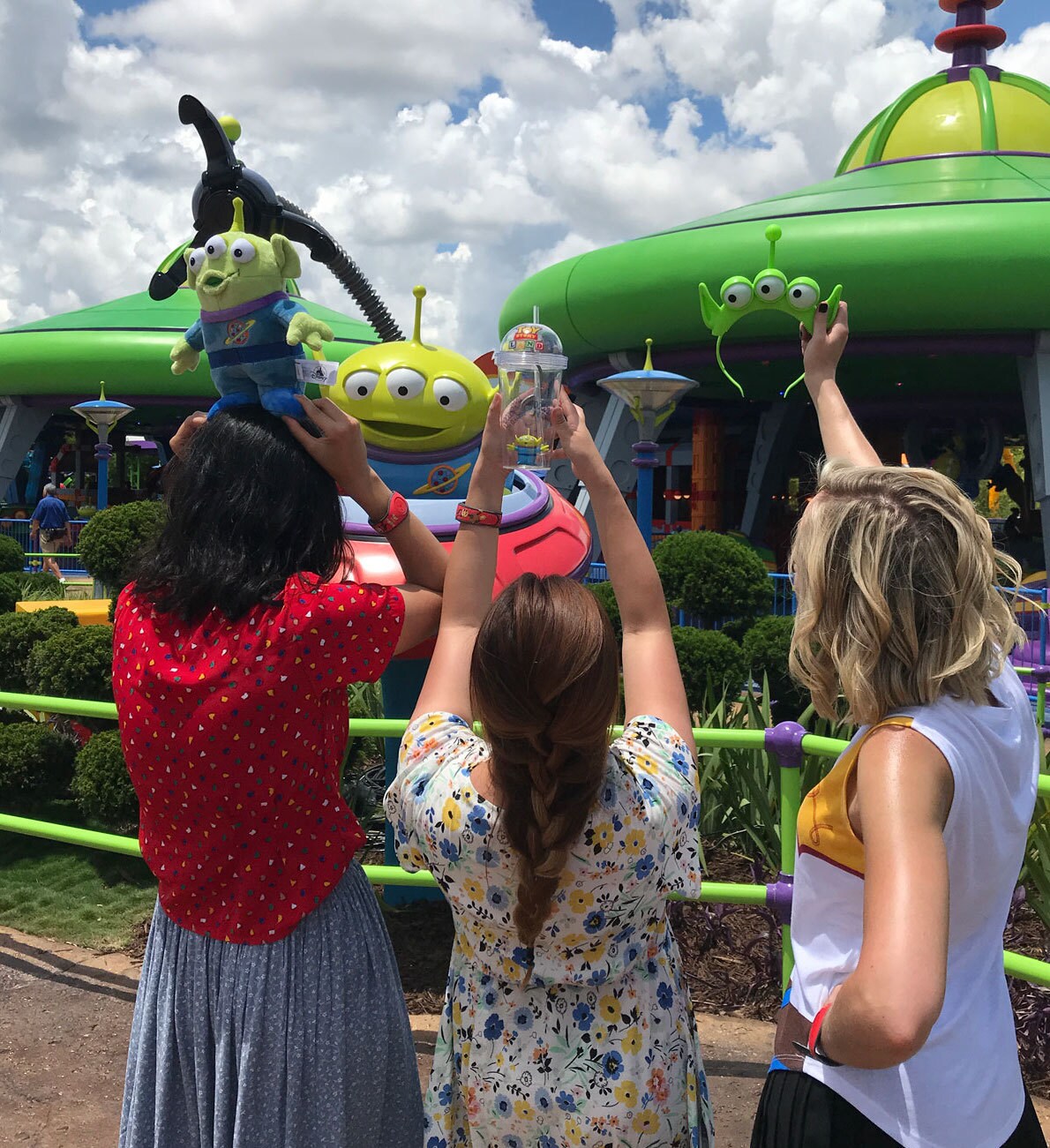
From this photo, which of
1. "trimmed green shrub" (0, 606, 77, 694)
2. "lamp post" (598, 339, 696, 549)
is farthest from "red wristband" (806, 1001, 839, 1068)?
"lamp post" (598, 339, 696, 549)

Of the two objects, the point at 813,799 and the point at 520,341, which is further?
the point at 520,341

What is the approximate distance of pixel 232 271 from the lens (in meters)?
2.47

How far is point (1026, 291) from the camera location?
11281 millimetres

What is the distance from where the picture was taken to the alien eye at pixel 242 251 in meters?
2.47

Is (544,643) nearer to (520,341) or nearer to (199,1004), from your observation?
(199,1004)

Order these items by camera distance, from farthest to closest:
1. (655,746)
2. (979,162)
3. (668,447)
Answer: (668,447) < (979,162) < (655,746)

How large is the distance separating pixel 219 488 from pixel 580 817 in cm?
71

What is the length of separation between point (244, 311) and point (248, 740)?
4.28ft

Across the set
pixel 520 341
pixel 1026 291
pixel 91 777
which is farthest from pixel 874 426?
pixel 520 341

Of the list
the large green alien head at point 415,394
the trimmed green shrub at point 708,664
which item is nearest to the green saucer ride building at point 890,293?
the trimmed green shrub at point 708,664

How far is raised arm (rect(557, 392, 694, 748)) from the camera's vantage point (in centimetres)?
150

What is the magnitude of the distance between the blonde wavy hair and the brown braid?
10.3 inches

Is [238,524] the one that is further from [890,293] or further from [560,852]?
[890,293]

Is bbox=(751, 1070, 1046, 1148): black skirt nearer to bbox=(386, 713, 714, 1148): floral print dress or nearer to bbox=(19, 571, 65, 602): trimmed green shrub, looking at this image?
bbox=(386, 713, 714, 1148): floral print dress
